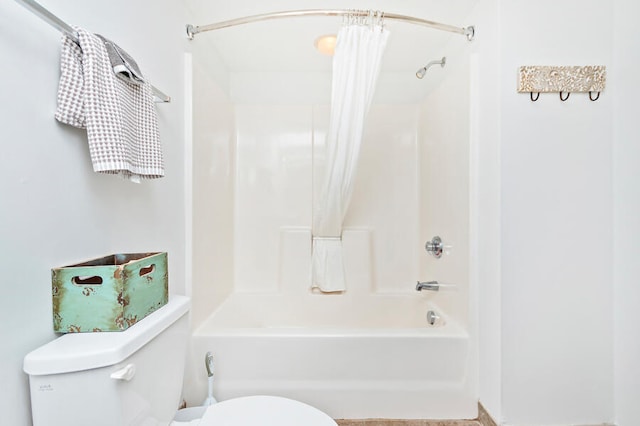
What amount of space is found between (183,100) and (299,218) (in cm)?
119

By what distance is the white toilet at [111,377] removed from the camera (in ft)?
2.27

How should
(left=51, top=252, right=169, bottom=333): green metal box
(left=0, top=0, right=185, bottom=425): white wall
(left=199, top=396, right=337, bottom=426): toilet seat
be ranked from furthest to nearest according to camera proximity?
(left=199, top=396, right=337, bottom=426): toilet seat, (left=51, top=252, right=169, bottom=333): green metal box, (left=0, top=0, right=185, bottom=425): white wall

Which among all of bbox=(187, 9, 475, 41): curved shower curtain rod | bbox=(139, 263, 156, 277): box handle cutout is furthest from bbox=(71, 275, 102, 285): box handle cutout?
bbox=(187, 9, 475, 41): curved shower curtain rod

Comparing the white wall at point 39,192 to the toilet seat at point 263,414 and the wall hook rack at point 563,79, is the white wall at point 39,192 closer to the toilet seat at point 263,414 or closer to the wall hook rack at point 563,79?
the toilet seat at point 263,414

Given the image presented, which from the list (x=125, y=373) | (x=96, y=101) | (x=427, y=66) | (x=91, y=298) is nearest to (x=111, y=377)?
(x=125, y=373)

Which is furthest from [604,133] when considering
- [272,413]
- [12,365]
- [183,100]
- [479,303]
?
[12,365]

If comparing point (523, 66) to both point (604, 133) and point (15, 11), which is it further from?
point (15, 11)

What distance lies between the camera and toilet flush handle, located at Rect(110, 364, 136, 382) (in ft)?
2.37

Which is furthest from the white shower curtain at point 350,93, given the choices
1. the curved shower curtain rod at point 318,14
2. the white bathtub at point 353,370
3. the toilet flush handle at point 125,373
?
the toilet flush handle at point 125,373

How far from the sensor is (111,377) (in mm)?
720

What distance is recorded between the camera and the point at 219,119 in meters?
2.00

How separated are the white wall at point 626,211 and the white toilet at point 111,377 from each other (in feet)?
4.60

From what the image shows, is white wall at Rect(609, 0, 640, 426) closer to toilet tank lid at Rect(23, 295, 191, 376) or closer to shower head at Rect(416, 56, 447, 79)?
shower head at Rect(416, 56, 447, 79)

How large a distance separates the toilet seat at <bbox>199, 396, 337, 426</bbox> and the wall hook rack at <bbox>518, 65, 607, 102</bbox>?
153 centimetres
